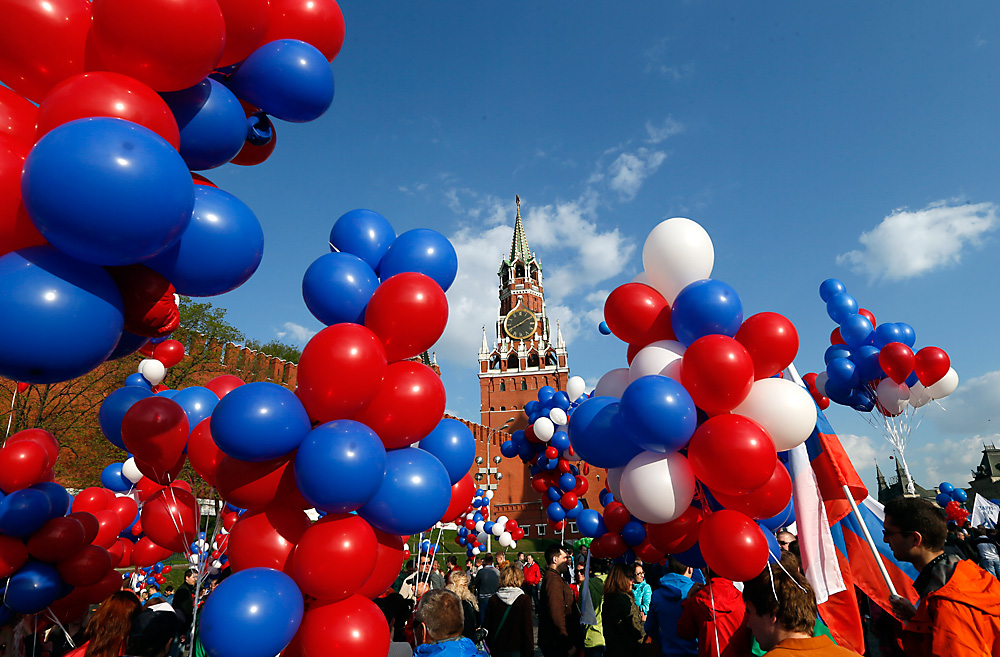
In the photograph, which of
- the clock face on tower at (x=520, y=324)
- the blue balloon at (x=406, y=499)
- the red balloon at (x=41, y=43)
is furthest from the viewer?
the clock face on tower at (x=520, y=324)

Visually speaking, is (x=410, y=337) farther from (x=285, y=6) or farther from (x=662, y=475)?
(x=285, y=6)

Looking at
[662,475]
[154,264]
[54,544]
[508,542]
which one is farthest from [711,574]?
[508,542]

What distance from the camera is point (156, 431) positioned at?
3.14 m

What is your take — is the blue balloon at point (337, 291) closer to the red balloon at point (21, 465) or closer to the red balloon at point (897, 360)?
the red balloon at point (21, 465)

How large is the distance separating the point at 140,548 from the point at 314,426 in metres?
3.98

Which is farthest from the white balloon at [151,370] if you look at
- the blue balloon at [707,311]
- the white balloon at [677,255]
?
the blue balloon at [707,311]

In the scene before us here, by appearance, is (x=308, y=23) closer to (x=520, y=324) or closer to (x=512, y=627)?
(x=512, y=627)

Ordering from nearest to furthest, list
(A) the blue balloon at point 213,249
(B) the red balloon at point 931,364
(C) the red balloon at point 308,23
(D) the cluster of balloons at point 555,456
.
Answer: (A) the blue balloon at point 213,249
(C) the red balloon at point 308,23
(B) the red balloon at point 931,364
(D) the cluster of balloons at point 555,456

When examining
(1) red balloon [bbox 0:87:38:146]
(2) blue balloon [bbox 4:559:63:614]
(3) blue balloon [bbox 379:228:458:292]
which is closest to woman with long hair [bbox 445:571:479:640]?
(3) blue balloon [bbox 379:228:458:292]

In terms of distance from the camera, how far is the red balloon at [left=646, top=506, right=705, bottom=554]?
355 centimetres

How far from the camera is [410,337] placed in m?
2.91

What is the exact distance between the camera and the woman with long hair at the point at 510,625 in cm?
439

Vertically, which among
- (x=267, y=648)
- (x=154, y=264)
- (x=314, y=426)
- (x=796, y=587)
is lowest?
(x=267, y=648)

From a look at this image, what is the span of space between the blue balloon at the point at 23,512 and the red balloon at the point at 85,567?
0.36 m
